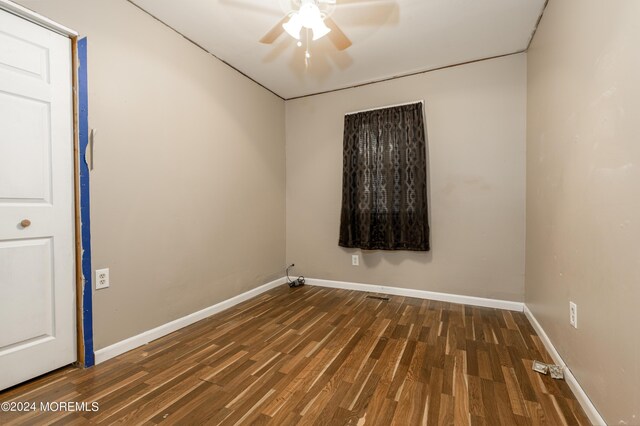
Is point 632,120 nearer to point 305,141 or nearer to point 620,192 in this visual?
point 620,192

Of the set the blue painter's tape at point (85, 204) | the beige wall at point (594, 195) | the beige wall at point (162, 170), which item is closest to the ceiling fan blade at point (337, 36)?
the beige wall at point (162, 170)

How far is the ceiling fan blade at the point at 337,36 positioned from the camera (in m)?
2.23

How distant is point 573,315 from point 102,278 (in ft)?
9.28

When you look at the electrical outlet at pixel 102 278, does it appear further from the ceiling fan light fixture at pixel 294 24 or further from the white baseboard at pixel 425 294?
the white baseboard at pixel 425 294

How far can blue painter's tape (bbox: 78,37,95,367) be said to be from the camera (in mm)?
1749

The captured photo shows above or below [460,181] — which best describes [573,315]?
below

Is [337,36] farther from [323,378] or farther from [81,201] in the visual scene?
[323,378]

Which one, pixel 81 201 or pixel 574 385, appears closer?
pixel 574 385

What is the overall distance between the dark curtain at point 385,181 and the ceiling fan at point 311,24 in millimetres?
970

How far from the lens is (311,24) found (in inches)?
71.7

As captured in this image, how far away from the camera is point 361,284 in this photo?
3393 millimetres

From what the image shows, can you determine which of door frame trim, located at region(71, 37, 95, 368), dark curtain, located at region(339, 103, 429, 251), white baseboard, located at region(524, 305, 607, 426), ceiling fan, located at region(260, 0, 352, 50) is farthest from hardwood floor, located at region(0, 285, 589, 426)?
ceiling fan, located at region(260, 0, 352, 50)

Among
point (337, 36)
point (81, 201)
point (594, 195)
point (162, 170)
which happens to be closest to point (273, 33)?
point (337, 36)

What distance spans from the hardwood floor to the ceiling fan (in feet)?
7.21
